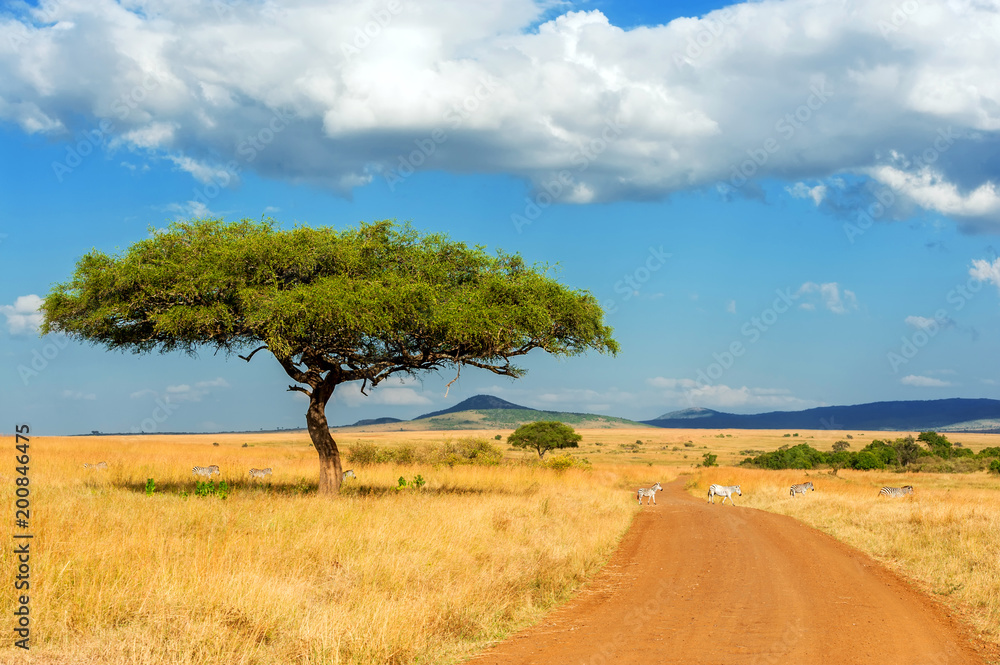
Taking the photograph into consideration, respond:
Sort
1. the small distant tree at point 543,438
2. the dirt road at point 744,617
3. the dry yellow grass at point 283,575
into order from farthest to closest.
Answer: the small distant tree at point 543,438 → the dirt road at point 744,617 → the dry yellow grass at point 283,575

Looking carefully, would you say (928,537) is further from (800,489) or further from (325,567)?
(800,489)

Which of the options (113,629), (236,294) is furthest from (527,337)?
(113,629)

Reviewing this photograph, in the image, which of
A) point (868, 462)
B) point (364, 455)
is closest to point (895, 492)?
point (364, 455)

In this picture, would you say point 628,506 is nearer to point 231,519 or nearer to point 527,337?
point 527,337

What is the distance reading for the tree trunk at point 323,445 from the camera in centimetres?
2112

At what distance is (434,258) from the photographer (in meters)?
21.1

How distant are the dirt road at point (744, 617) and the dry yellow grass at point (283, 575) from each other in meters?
0.79

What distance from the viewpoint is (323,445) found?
21281 mm

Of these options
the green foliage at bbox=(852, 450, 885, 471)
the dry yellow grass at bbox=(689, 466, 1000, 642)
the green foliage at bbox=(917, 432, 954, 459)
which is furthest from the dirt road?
the green foliage at bbox=(917, 432, 954, 459)

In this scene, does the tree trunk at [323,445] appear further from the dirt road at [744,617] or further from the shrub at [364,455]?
the shrub at [364,455]

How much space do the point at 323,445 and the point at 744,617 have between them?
14447 millimetres

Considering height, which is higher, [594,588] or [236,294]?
[236,294]

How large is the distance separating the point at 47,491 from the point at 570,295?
15.2 meters

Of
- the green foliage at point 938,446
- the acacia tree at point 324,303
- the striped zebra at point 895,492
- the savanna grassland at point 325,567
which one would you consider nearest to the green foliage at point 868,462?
the green foliage at point 938,446
